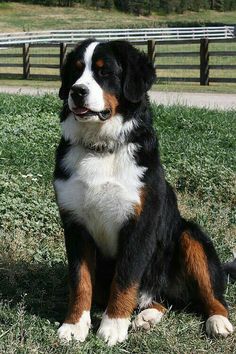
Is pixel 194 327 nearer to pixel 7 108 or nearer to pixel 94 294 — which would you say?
pixel 94 294

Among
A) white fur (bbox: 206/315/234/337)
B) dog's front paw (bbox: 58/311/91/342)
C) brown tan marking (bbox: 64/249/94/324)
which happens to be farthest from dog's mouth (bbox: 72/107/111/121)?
white fur (bbox: 206/315/234/337)

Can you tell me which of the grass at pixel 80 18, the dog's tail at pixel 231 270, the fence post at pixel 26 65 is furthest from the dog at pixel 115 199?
the grass at pixel 80 18

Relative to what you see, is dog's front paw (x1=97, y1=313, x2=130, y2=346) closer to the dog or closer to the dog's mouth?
the dog

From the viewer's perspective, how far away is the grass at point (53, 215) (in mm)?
4246

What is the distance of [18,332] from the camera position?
414 cm

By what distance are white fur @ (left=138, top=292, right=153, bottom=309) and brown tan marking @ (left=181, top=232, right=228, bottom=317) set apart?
1.10 ft

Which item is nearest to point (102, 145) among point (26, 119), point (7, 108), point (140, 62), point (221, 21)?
point (140, 62)

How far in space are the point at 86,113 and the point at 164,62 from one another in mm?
24720

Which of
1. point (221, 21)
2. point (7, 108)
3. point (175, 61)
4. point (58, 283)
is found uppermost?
point (58, 283)

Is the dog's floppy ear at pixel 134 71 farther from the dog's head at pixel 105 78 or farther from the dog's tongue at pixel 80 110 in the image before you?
the dog's tongue at pixel 80 110

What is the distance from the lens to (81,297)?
4.28 m

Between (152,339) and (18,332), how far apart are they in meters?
0.84

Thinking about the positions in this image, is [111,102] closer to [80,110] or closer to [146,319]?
[80,110]

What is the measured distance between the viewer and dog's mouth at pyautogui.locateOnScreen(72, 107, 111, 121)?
164 inches
